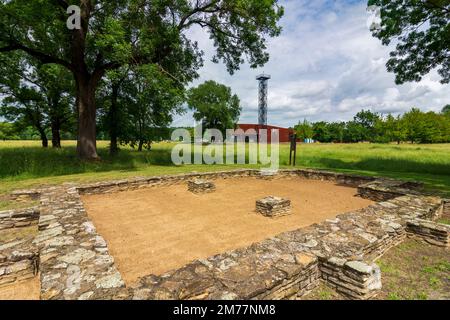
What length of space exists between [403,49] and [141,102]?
1824 cm

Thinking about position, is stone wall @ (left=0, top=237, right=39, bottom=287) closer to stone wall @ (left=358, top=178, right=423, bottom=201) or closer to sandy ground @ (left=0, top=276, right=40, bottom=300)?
sandy ground @ (left=0, top=276, right=40, bottom=300)

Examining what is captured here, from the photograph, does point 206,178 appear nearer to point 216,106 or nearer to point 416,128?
point 216,106

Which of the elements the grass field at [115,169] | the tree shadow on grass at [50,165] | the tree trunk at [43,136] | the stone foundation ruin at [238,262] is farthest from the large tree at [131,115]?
the stone foundation ruin at [238,262]

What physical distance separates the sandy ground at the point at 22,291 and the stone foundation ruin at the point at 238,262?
0.11m

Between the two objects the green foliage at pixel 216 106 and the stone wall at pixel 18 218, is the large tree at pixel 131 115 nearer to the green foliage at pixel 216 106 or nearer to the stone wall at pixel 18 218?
the stone wall at pixel 18 218

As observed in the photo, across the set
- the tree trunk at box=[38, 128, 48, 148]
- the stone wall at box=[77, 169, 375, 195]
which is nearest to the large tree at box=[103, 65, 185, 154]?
the stone wall at box=[77, 169, 375, 195]

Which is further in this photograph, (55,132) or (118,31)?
(55,132)

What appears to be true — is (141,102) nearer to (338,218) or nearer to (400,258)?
(338,218)

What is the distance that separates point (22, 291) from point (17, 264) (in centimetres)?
47

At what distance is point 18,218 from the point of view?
591 cm

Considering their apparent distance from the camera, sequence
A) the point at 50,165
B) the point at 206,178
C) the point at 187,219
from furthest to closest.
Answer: the point at 50,165 → the point at 206,178 → the point at 187,219

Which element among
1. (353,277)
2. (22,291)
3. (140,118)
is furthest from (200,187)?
(140,118)

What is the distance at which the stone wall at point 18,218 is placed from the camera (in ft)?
18.7
